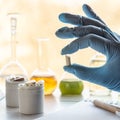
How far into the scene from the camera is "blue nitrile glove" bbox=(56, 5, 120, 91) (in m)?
1.16

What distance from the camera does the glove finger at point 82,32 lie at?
1189 mm

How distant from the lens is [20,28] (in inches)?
67.5

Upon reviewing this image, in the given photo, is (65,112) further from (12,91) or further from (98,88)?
(98,88)

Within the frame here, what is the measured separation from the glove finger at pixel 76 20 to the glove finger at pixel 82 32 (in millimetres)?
48

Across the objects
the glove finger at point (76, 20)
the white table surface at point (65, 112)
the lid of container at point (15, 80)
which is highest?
the glove finger at point (76, 20)

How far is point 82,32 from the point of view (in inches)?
46.9

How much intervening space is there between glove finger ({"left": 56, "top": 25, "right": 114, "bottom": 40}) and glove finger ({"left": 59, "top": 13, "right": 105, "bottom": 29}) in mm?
48

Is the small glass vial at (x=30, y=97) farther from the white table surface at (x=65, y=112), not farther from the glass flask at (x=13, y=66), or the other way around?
the glass flask at (x=13, y=66)

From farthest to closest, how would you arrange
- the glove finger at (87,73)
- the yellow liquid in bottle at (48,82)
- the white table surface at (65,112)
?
the yellow liquid in bottle at (48,82) < the glove finger at (87,73) < the white table surface at (65,112)

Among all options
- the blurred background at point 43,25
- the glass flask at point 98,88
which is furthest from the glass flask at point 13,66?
the glass flask at point 98,88

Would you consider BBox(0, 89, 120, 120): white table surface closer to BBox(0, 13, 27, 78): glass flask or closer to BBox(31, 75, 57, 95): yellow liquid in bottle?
BBox(31, 75, 57, 95): yellow liquid in bottle

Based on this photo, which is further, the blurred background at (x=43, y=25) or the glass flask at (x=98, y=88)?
the blurred background at (x=43, y=25)

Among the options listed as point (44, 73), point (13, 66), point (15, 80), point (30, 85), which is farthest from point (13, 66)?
point (30, 85)

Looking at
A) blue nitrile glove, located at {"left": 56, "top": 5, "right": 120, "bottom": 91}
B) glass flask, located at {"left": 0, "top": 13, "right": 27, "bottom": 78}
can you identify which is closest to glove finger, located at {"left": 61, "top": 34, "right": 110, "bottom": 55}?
blue nitrile glove, located at {"left": 56, "top": 5, "right": 120, "bottom": 91}
